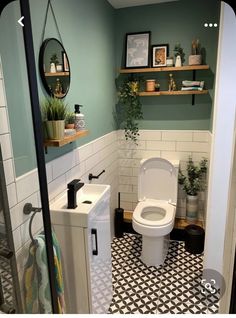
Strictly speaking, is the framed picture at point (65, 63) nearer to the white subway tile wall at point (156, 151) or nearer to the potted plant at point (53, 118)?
the potted plant at point (53, 118)

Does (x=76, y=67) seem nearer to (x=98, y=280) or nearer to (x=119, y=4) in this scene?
(x=119, y=4)

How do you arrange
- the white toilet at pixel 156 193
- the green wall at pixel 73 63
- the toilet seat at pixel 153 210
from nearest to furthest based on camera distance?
the green wall at pixel 73 63 → the toilet seat at pixel 153 210 → the white toilet at pixel 156 193

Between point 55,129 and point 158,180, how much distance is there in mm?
1581

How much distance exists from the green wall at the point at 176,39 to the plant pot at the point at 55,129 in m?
1.60

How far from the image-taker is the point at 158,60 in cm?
262

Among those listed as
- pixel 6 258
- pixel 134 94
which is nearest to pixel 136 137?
pixel 134 94

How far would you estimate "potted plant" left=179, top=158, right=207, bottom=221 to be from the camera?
108 inches

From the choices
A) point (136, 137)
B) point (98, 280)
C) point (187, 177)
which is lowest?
point (98, 280)

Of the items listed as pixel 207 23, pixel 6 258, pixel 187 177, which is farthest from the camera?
pixel 187 177

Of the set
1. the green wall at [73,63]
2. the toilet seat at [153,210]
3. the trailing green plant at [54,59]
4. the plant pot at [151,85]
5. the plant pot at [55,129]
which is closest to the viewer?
the green wall at [73,63]

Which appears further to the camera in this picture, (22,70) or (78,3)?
(78,3)

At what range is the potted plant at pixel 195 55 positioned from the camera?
248 centimetres

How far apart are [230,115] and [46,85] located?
133 cm

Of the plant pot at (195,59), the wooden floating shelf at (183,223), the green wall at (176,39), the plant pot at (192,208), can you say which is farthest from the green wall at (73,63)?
the wooden floating shelf at (183,223)
